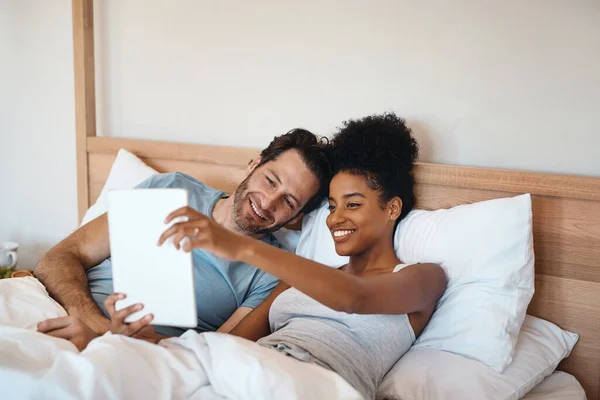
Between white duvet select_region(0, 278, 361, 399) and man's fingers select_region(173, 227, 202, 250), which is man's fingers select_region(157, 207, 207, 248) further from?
white duvet select_region(0, 278, 361, 399)

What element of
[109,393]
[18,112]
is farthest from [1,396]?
[18,112]

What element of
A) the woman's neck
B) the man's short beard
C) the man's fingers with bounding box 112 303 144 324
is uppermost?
the man's short beard

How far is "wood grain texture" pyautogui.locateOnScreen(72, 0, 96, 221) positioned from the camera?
2248mm

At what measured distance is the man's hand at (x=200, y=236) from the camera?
1193mm

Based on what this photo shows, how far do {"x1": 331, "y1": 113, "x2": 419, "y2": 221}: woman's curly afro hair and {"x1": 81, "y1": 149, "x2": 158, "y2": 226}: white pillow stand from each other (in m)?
0.68

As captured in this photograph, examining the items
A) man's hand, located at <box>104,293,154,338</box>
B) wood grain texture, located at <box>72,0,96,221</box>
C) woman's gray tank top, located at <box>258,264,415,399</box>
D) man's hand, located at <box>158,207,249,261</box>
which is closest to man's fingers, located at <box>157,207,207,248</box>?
man's hand, located at <box>158,207,249,261</box>

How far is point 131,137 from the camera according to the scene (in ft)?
7.66

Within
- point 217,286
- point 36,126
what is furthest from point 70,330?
point 36,126

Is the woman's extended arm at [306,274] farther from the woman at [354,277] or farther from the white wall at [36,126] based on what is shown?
the white wall at [36,126]

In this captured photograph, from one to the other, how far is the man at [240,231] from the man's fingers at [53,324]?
193 millimetres

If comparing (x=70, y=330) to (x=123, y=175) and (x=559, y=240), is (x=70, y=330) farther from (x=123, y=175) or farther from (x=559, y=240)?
(x=559, y=240)

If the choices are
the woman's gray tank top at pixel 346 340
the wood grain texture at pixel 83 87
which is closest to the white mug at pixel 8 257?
the wood grain texture at pixel 83 87

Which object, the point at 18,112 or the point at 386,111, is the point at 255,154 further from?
the point at 18,112

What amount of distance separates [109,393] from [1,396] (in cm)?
17
